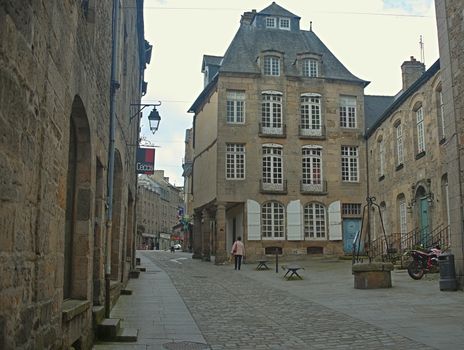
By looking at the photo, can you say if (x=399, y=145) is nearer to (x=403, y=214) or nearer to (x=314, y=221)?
(x=403, y=214)

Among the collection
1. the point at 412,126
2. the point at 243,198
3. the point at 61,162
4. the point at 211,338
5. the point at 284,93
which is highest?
the point at 284,93

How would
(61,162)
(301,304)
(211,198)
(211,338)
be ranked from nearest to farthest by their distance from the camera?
(61,162), (211,338), (301,304), (211,198)

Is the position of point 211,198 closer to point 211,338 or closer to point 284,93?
point 284,93

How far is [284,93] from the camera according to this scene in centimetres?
3148

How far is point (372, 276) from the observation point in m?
14.3

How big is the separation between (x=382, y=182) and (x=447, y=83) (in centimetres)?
1504

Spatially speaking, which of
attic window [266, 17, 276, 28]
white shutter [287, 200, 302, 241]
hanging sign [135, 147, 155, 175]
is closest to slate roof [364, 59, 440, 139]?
white shutter [287, 200, 302, 241]

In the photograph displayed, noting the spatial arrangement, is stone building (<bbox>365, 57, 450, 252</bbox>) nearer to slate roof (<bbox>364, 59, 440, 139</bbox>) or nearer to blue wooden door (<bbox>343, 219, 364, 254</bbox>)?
slate roof (<bbox>364, 59, 440, 139</bbox>)

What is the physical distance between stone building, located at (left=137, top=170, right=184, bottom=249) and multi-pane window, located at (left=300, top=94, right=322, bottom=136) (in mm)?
54965

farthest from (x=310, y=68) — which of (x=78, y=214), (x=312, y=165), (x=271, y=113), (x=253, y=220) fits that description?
(x=78, y=214)

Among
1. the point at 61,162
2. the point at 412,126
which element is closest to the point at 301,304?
the point at 61,162

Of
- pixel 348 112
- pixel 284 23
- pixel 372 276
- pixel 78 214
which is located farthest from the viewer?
pixel 284 23

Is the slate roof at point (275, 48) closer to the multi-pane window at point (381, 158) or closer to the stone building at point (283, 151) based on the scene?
the stone building at point (283, 151)

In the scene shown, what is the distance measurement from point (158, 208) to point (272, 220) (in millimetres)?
66855
